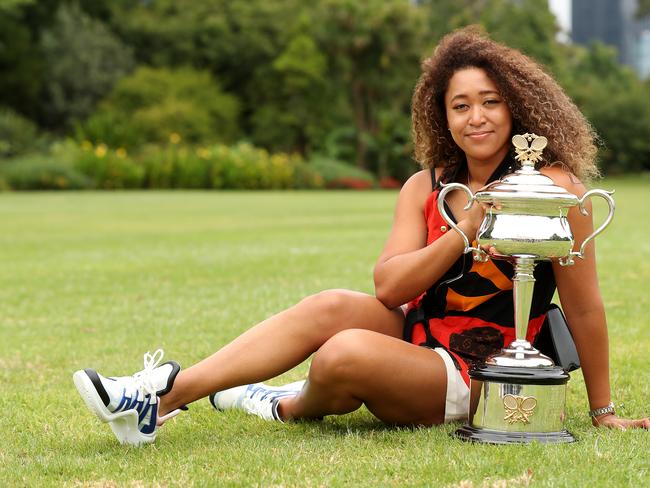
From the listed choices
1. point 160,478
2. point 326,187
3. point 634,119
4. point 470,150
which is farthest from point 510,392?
point 634,119

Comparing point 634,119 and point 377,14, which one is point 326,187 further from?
point 634,119

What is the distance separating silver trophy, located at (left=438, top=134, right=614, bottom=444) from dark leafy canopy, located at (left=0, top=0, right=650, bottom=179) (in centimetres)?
3632

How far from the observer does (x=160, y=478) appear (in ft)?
9.97

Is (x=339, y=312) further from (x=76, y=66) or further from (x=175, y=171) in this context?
(x=76, y=66)

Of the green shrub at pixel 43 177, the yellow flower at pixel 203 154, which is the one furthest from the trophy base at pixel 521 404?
the yellow flower at pixel 203 154

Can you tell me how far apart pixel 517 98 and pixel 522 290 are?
66cm

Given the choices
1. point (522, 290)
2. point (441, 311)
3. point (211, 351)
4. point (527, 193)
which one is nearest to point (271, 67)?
point (211, 351)

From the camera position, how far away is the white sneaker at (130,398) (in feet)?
10.8

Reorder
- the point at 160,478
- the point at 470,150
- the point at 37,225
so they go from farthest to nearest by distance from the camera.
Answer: the point at 37,225 → the point at 470,150 → the point at 160,478

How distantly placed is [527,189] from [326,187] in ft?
107

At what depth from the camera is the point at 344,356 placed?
11.3 feet

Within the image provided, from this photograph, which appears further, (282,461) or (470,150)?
(470,150)

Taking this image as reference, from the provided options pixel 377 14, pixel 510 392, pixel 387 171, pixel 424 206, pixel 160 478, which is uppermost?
pixel 377 14

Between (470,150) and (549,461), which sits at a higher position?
(470,150)
